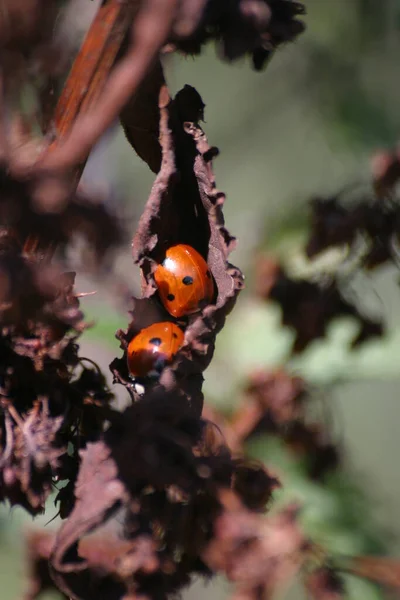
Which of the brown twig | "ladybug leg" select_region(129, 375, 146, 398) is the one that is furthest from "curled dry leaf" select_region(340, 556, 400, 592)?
the brown twig

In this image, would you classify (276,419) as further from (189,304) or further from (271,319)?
(189,304)

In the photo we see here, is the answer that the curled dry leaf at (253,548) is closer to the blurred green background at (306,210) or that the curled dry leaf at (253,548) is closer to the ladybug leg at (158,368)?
the ladybug leg at (158,368)

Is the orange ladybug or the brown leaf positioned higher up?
the brown leaf

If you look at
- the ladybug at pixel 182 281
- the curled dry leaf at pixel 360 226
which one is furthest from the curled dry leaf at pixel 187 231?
the curled dry leaf at pixel 360 226

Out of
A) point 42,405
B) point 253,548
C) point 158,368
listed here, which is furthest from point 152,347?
point 253,548

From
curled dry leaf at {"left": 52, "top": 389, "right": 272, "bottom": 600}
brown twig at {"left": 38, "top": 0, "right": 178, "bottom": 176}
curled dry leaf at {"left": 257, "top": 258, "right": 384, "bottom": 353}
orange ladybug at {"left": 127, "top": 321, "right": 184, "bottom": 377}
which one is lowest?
curled dry leaf at {"left": 257, "top": 258, "right": 384, "bottom": 353}

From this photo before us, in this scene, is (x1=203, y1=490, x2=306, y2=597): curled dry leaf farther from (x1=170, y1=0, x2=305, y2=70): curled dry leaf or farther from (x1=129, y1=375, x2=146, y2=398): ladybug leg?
(x1=170, y1=0, x2=305, y2=70): curled dry leaf

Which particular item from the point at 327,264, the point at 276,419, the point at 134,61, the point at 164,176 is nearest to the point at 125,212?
the point at 164,176
